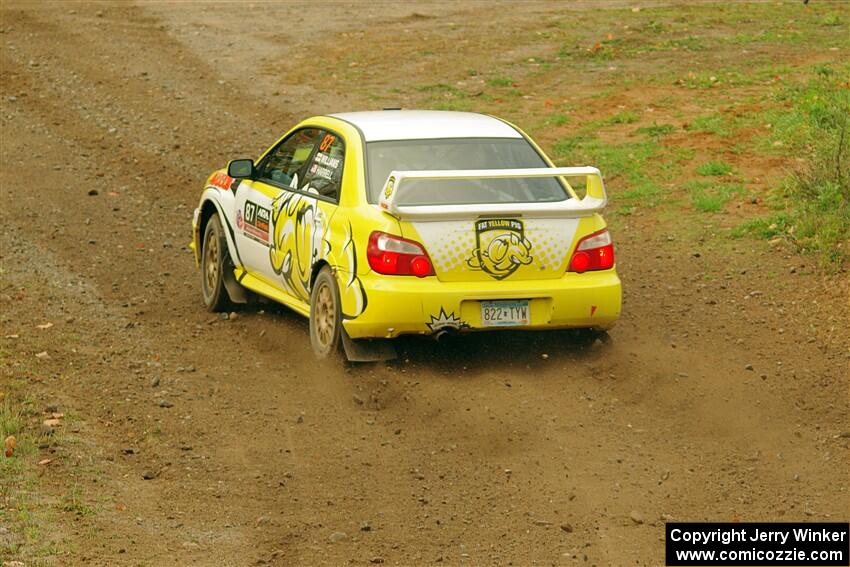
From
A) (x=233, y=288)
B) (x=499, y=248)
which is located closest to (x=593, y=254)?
(x=499, y=248)

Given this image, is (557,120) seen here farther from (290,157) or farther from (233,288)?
(290,157)

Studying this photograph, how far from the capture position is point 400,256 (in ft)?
31.7

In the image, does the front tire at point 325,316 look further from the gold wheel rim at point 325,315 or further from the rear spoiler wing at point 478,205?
the rear spoiler wing at point 478,205

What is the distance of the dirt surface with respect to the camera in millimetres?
7562

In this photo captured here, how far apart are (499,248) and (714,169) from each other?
6.59m

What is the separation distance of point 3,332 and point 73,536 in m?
4.53

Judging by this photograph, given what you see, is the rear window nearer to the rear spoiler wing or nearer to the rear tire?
the rear spoiler wing

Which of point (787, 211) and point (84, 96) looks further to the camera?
point (84, 96)

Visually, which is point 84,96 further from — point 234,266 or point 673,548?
point 673,548

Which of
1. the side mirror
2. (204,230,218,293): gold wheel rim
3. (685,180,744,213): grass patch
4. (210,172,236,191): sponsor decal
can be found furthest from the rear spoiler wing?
(685,180,744,213): grass patch

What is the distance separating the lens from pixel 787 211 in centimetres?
1405

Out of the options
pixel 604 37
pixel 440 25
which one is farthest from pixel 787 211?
pixel 440 25

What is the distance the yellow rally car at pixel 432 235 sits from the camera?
31.7 feet

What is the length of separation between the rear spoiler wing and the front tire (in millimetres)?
699
